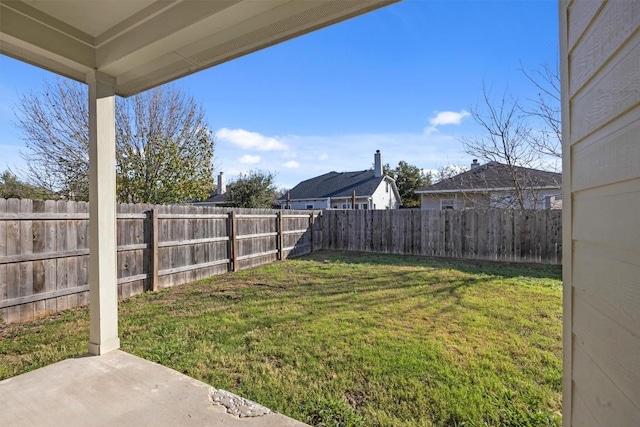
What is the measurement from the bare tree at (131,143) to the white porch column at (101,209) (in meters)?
6.90

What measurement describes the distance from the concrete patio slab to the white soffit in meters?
2.28

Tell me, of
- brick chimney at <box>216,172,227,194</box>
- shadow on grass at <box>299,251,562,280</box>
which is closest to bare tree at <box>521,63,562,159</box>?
shadow on grass at <box>299,251,562,280</box>

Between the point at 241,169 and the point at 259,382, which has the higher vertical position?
the point at 241,169

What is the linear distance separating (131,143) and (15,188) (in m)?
3.00

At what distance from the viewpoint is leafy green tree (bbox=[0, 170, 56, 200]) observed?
7.88m

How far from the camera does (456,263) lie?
25.5 ft

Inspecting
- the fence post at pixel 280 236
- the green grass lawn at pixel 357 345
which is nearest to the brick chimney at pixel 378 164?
the fence post at pixel 280 236

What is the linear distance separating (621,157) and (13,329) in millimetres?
5099

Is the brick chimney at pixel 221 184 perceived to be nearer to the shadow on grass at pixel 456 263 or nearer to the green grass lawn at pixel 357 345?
the shadow on grass at pixel 456 263

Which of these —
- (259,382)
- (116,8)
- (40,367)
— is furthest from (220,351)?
(116,8)

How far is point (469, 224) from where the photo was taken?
8711mm

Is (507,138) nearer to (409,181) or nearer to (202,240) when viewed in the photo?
(202,240)

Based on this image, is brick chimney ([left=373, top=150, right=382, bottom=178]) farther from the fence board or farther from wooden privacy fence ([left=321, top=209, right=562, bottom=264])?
the fence board

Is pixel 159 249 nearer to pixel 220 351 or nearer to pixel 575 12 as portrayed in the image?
pixel 220 351
